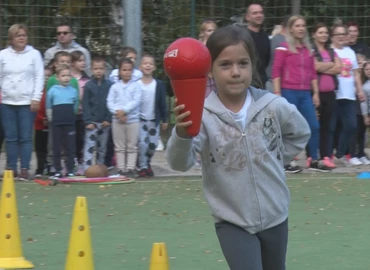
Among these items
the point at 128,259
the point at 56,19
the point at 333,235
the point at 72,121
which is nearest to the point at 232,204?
the point at 128,259

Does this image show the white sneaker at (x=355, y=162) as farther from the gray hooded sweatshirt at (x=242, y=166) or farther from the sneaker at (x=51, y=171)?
the gray hooded sweatshirt at (x=242, y=166)

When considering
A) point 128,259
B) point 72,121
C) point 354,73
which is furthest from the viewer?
point 354,73

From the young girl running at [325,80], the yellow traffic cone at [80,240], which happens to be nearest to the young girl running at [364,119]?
the young girl running at [325,80]

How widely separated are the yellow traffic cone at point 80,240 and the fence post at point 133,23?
7.13m

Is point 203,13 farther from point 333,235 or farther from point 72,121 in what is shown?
point 333,235

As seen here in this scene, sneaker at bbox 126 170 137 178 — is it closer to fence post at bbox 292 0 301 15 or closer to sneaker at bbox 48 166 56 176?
sneaker at bbox 48 166 56 176

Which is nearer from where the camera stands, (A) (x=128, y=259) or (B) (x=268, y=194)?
(B) (x=268, y=194)

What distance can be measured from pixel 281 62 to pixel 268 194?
6983 mm

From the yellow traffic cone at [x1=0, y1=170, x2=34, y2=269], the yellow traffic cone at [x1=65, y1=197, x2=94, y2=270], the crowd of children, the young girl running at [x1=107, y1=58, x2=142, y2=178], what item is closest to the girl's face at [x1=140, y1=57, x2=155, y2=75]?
the crowd of children

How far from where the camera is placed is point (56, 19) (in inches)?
511

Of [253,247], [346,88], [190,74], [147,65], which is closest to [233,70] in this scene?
[190,74]

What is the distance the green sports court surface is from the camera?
6.69 metres

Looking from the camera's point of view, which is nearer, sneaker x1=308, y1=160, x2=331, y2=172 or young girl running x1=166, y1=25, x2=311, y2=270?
young girl running x1=166, y1=25, x2=311, y2=270

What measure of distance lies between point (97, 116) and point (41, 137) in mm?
801
